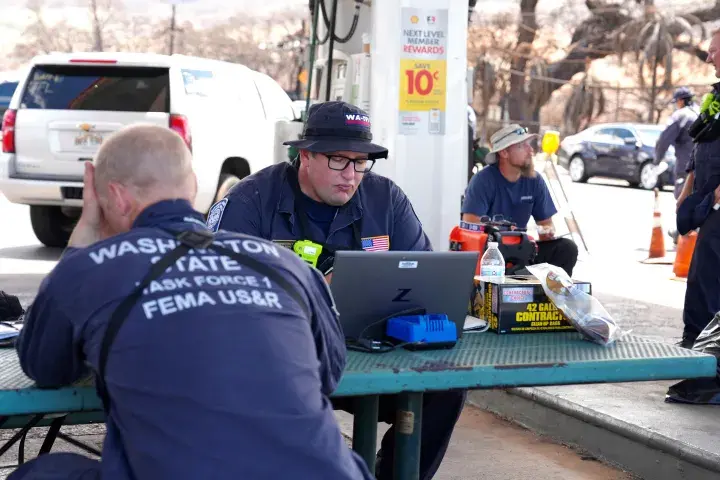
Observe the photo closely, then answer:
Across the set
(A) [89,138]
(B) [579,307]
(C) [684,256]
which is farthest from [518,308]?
(A) [89,138]

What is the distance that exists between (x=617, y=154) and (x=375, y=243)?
20.9 metres

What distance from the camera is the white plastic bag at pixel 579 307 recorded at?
3.45 m

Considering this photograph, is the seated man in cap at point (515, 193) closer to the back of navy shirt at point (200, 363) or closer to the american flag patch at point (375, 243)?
the american flag patch at point (375, 243)

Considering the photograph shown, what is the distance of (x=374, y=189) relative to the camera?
14.1ft

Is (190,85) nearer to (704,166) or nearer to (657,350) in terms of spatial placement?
(704,166)

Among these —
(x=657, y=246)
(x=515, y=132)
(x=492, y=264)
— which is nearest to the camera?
(x=492, y=264)

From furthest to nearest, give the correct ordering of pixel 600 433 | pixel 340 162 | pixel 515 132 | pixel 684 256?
pixel 684 256 → pixel 515 132 → pixel 600 433 → pixel 340 162

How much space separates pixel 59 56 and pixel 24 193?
145 centimetres

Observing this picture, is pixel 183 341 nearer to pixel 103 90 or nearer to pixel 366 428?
pixel 366 428

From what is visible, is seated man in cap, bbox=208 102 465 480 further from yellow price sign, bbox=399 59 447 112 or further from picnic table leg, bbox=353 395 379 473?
yellow price sign, bbox=399 59 447 112

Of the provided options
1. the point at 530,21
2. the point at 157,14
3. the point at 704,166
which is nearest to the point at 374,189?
the point at 704,166

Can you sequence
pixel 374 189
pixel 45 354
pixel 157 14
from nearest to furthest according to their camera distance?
pixel 45 354, pixel 374 189, pixel 157 14

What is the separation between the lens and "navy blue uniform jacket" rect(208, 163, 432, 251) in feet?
13.4

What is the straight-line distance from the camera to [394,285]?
3225mm
